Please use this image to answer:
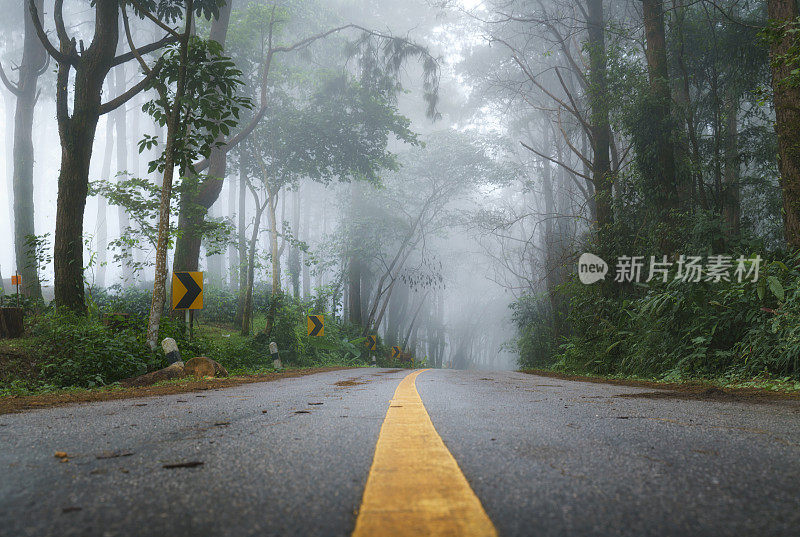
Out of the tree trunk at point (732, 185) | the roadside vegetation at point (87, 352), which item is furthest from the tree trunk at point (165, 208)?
the tree trunk at point (732, 185)

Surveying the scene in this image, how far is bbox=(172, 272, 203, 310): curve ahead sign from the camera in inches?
355

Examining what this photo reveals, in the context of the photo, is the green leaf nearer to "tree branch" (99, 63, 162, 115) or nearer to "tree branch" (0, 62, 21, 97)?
"tree branch" (99, 63, 162, 115)

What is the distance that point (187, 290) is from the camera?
9.11 metres

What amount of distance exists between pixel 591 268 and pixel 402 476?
11513 mm

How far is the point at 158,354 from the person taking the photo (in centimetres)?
800

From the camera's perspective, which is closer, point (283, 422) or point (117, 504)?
point (117, 504)

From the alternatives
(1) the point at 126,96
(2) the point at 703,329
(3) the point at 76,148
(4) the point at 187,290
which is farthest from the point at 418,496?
(1) the point at 126,96

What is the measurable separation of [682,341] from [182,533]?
8936 mm

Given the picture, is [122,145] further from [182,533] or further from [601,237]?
[182,533]

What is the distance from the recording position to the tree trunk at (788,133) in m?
7.54

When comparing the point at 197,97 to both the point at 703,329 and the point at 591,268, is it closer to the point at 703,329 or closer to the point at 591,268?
the point at 703,329

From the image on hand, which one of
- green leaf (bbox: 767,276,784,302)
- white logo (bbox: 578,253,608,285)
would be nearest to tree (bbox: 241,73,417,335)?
white logo (bbox: 578,253,608,285)

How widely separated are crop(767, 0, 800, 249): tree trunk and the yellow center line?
802 centimetres

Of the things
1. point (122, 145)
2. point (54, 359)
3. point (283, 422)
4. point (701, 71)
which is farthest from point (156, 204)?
point (122, 145)
